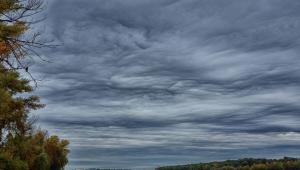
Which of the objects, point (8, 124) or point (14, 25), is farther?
point (8, 124)

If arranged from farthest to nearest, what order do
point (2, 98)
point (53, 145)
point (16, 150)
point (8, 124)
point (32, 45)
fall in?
point (53, 145)
point (16, 150)
point (8, 124)
point (2, 98)
point (32, 45)

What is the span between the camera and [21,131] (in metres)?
58.8

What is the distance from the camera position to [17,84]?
46.3 metres

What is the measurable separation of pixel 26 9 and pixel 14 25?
Answer: 8.69ft

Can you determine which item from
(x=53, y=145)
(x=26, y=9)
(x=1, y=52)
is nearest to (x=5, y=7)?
(x=26, y=9)

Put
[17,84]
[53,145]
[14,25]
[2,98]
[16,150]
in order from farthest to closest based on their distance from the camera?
[53,145] → [16,150] → [17,84] → [2,98] → [14,25]

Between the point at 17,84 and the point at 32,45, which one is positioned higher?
the point at 17,84

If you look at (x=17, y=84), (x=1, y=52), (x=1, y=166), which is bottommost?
(x=1, y=166)

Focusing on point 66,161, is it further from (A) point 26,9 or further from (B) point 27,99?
(A) point 26,9

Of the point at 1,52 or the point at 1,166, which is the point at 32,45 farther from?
the point at 1,166

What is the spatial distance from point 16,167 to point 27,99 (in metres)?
8.23

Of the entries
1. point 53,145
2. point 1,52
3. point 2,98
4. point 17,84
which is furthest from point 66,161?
point 1,52

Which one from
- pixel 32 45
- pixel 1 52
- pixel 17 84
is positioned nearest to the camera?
pixel 32 45

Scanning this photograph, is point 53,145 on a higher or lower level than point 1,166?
higher
